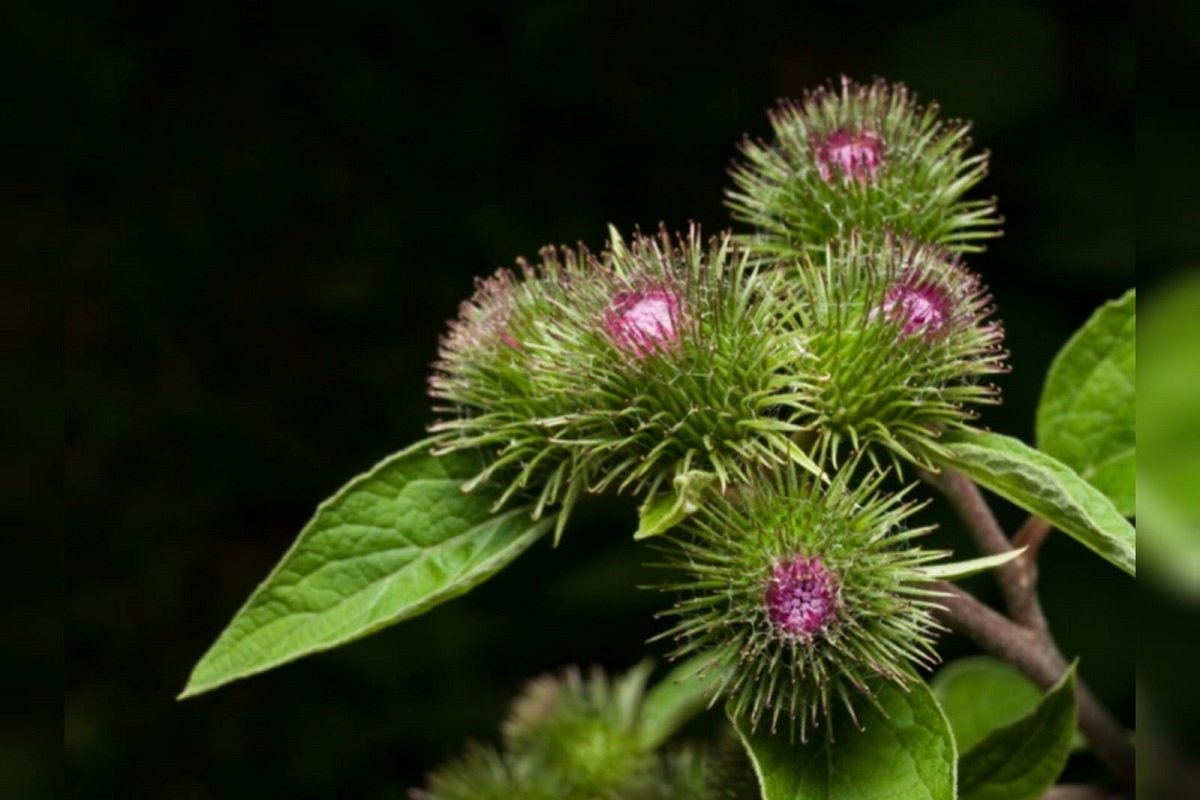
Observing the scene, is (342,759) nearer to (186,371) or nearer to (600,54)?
(186,371)

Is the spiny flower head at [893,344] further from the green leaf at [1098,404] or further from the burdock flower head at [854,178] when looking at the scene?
the green leaf at [1098,404]

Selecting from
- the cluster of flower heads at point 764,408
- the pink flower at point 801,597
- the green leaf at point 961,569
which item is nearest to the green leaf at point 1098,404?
the cluster of flower heads at point 764,408

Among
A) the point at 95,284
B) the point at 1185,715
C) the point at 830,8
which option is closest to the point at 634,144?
the point at 830,8

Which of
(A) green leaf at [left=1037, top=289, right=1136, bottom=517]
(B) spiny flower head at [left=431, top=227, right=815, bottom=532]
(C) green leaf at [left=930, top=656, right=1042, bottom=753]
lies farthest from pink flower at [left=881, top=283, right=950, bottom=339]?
(C) green leaf at [left=930, top=656, right=1042, bottom=753]

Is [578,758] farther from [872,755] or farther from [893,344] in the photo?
[893,344]

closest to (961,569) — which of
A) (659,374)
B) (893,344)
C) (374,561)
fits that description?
(893,344)

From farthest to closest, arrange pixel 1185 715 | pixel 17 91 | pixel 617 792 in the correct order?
pixel 17 91 < pixel 617 792 < pixel 1185 715

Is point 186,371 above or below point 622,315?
above
